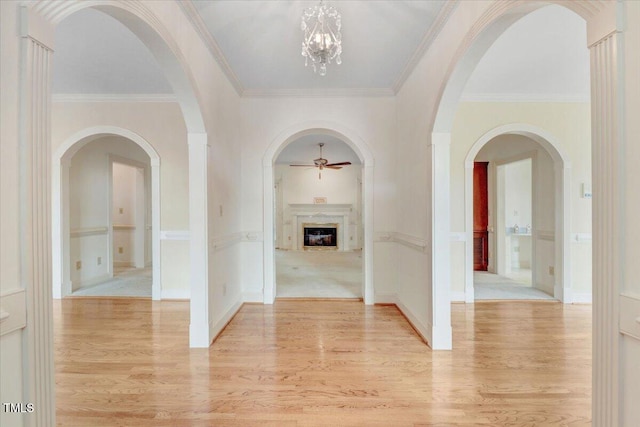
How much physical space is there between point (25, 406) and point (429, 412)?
6.72 ft

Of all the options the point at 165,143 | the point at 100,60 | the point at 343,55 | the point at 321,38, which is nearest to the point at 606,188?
the point at 321,38

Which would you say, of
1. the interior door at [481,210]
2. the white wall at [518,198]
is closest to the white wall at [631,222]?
the interior door at [481,210]

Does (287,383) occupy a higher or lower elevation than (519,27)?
lower

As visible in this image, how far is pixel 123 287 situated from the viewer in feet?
16.2

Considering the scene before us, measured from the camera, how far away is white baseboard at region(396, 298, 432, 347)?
9.52 ft

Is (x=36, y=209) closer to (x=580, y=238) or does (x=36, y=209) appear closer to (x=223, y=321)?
(x=223, y=321)

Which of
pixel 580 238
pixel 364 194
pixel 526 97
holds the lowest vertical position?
pixel 580 238

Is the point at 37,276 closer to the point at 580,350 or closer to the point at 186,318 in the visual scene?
the point at 186,318

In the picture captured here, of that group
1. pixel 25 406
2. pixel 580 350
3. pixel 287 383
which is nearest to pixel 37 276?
pixel 25 406

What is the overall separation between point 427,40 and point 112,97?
4160 millimetres

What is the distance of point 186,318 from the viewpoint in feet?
11.9

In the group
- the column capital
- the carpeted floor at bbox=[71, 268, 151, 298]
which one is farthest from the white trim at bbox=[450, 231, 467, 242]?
the carpeted floor at bbox=[71, 268, 151, 298]

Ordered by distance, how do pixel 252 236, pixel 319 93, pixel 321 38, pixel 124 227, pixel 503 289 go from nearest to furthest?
pixel 321 38 < pixel 319 93 < pixel 252 236 < pixel 503 289 < pixel 124 227

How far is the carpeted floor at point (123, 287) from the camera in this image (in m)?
4.57
